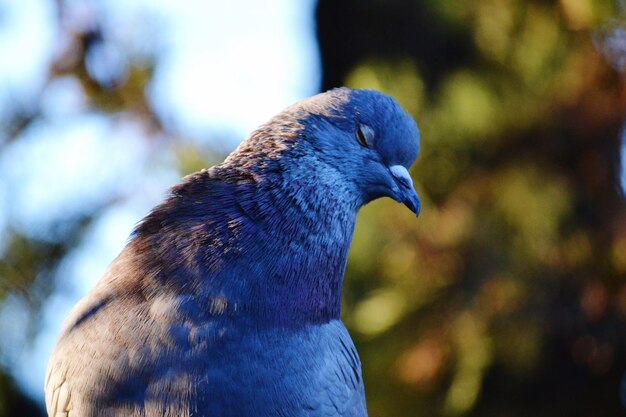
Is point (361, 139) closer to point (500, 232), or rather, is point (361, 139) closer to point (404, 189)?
point (404, 189)

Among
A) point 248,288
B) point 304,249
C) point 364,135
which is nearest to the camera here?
point 248,288

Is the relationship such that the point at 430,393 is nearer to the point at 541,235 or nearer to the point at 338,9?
the point at 541,235

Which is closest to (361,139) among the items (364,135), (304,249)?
(364,135)

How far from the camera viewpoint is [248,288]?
1.98 m

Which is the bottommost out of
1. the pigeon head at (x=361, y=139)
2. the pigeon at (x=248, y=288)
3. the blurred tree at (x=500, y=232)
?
the blurred tree at (x=500, y=232)

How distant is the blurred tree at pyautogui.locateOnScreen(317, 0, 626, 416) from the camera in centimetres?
378

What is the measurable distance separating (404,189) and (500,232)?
1.63 m

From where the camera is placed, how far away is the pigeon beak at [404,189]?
2291mm

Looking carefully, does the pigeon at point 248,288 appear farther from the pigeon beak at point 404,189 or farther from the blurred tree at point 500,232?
the blurred tree at point 500,232

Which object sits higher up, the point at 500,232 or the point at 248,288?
the point at 248,288

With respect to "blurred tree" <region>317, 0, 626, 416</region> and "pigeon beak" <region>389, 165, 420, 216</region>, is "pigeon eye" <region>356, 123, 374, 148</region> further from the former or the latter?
"blurred tree" <region>317, 0, 626, 416</region>

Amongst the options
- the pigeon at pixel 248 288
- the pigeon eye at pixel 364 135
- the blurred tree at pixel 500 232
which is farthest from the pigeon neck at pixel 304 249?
the blurred tree at pixel 500 232

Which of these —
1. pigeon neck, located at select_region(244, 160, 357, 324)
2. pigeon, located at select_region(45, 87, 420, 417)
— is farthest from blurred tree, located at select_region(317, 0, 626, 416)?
pigeon neck, located at select_region(244, 160, 357, 324)

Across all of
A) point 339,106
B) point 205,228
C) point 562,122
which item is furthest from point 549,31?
point 205,228
